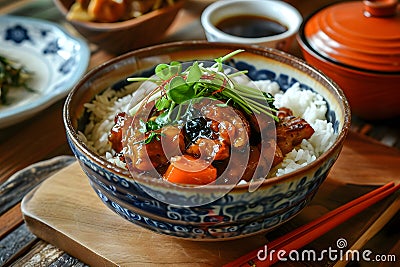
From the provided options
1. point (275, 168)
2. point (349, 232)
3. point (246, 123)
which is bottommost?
point (349, 232)

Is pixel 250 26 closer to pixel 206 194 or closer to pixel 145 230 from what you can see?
pixel 145 230

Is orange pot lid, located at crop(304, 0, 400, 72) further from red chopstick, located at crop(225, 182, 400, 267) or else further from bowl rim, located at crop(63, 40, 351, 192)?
red chopstick, located at crop(225, 182, 400, 267)

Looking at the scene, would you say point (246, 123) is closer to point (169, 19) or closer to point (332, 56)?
point (332, 56)

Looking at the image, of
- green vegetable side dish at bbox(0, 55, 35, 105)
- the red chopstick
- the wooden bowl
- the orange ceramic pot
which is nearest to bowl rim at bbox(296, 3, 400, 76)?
the orange ceramic pot

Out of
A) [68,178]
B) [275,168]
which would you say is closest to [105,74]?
[68,178]

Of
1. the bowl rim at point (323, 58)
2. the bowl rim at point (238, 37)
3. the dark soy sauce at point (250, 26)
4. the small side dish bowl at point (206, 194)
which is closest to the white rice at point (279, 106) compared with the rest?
the small side dish bowl at point (206, 194)

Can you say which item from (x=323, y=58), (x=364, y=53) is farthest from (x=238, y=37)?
(x=364, y=53)

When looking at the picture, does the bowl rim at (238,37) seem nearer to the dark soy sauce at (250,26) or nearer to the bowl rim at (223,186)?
the dark soy sauce at (250,26)
